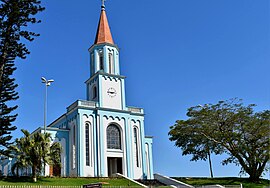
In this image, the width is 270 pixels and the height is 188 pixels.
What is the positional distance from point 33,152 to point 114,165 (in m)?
12.3

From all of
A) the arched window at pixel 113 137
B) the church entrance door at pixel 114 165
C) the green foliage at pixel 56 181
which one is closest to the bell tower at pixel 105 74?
the arched window at pixel 113 137

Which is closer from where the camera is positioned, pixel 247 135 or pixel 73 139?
pixel 247 135

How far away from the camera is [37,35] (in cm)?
2470

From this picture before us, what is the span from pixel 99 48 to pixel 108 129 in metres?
9.63

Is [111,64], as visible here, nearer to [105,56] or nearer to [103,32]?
[105,56]

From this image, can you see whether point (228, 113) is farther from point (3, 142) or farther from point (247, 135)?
point (3, 142)

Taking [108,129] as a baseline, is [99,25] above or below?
above

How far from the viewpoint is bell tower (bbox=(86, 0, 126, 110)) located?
3756cm

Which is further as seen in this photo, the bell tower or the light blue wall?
the light blue wall

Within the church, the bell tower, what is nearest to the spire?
the bell tower

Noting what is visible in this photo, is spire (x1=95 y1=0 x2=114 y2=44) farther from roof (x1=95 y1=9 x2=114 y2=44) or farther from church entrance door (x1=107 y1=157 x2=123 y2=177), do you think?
church entrance door (x1=107 y1=157 x2=123 y2=177)

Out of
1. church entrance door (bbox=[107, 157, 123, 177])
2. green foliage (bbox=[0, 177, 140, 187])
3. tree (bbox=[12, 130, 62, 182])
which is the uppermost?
tree (bbox=[12, 130, 62, 182])

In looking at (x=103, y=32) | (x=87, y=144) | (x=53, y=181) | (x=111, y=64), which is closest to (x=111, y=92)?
(x=111, y=64)

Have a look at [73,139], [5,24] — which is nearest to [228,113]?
[73,139]
